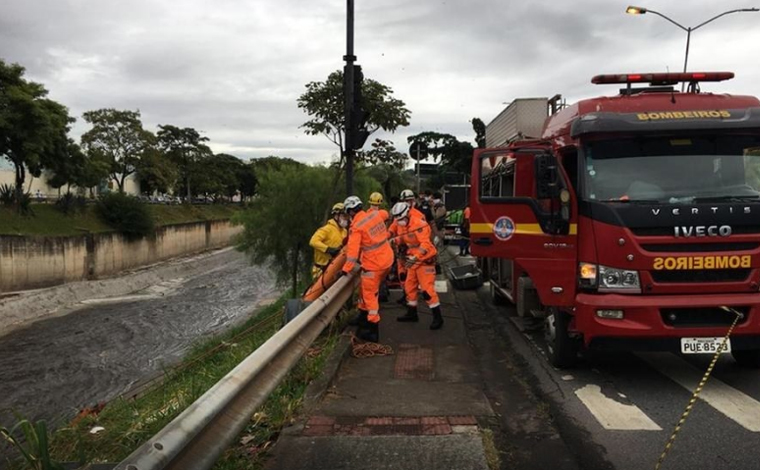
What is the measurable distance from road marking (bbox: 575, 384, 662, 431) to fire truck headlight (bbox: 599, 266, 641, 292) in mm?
960

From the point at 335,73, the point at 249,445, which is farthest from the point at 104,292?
the point at 249,445

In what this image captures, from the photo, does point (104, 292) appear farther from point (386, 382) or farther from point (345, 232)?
point (386, 382)

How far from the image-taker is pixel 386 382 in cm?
557

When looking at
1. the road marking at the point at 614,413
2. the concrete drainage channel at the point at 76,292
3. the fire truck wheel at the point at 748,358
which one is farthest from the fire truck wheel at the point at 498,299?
the concrete drainage channel at the point at 76,292

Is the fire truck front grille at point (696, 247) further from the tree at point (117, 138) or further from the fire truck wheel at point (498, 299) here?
the tree at point (117, 138)

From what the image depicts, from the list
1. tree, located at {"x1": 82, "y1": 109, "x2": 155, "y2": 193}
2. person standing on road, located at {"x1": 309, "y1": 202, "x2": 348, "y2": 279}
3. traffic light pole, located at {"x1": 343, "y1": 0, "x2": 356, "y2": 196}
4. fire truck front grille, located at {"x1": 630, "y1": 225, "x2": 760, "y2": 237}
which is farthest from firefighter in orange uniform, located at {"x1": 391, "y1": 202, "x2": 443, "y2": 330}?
tree, located at {"x1": 82, "y1": 109, "x2": 155, "y2": 193}

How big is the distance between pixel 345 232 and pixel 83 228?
2951 centimetres

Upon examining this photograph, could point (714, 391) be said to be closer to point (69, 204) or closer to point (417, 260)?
point (417, 260)

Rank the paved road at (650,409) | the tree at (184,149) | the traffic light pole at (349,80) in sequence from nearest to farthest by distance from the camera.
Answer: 1. the paved road at (650,409)
2. the traffic light pole at (349,80)
3. the tree at (184,149)

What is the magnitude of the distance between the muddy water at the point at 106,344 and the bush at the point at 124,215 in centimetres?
623

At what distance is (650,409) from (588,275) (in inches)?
49.5

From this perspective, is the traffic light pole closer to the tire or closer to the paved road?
the tire

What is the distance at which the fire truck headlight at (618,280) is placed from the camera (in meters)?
5.36

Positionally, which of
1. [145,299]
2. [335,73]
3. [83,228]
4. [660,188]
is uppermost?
[335,73]
